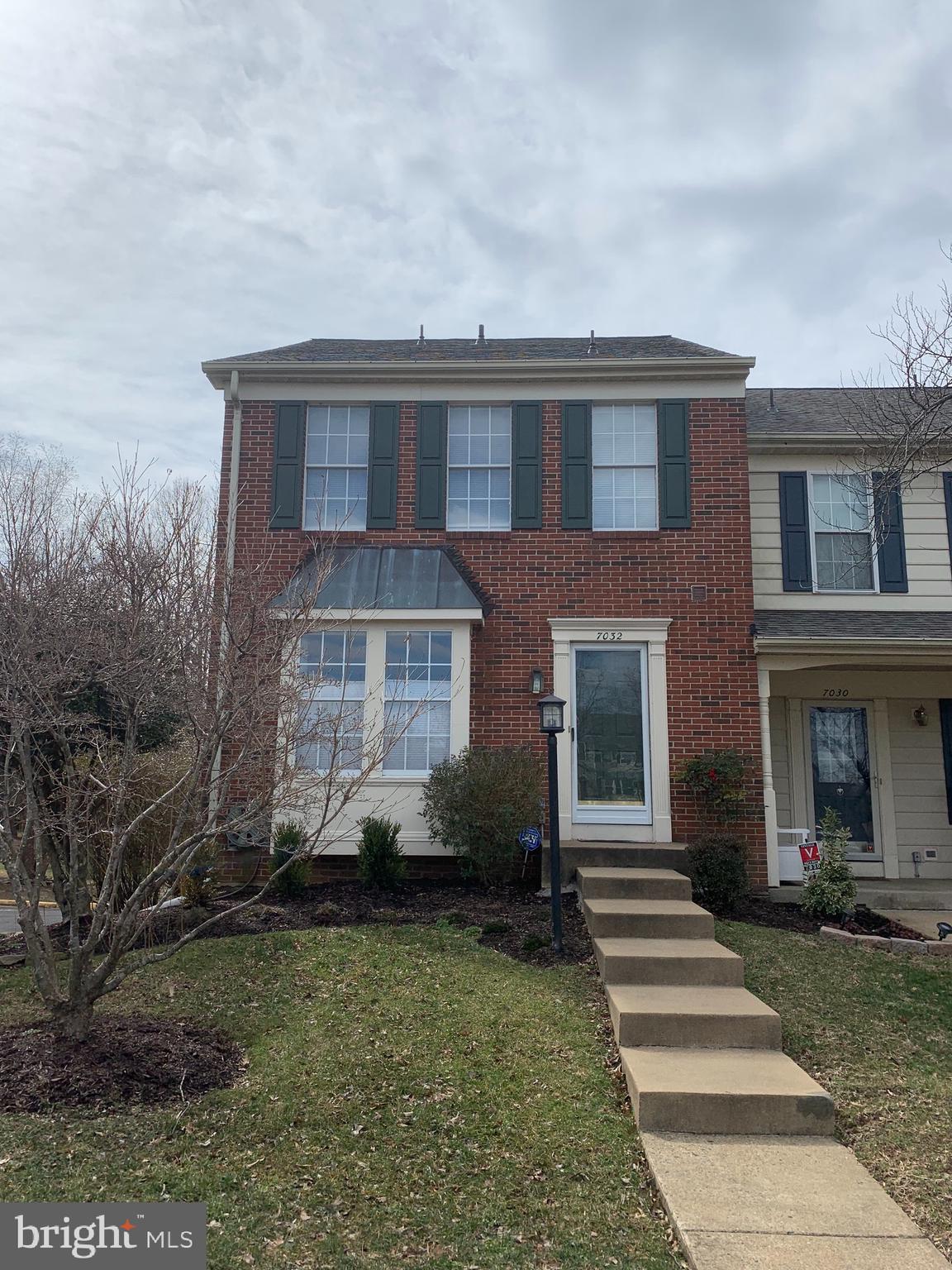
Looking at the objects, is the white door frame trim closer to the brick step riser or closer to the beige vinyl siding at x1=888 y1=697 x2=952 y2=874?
the beige vinyl siding at x1=888 y1=697 x2=952 y2=874

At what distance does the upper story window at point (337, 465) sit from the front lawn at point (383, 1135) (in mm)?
5741

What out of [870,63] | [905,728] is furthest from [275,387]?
[905,728]

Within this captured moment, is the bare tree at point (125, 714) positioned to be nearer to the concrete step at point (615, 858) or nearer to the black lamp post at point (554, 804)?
the black lamp post at point (554, 804)

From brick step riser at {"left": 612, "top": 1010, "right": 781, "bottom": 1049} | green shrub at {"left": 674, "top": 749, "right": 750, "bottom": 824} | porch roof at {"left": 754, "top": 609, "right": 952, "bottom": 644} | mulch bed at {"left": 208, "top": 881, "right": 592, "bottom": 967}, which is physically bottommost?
brick step riser at {"left": 612, "top": 1010, "right": 781, "bottom": 1049}

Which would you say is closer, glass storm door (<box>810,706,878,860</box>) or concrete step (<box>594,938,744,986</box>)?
concrete step (<box>594,938,744,986</box>)

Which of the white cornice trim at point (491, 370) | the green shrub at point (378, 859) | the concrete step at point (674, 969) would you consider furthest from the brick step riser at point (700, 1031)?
the white cornice trim at point (491, 370)

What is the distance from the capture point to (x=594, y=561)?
32.3 feet

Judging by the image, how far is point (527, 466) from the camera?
1009 centimetres

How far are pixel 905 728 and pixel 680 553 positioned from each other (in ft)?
13.0

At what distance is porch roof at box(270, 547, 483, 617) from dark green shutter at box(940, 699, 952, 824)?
20.4 ft

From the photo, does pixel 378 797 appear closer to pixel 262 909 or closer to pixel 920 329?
pixel 262 909

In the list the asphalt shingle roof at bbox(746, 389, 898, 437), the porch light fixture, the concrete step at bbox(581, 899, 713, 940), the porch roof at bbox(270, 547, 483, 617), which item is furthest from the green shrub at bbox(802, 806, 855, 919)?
the asphalt shingle roof at bbox(746, 389, 898, 437)

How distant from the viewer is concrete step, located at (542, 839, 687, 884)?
8281 mm

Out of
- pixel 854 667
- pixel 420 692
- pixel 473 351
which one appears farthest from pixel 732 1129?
pixel 473 351
